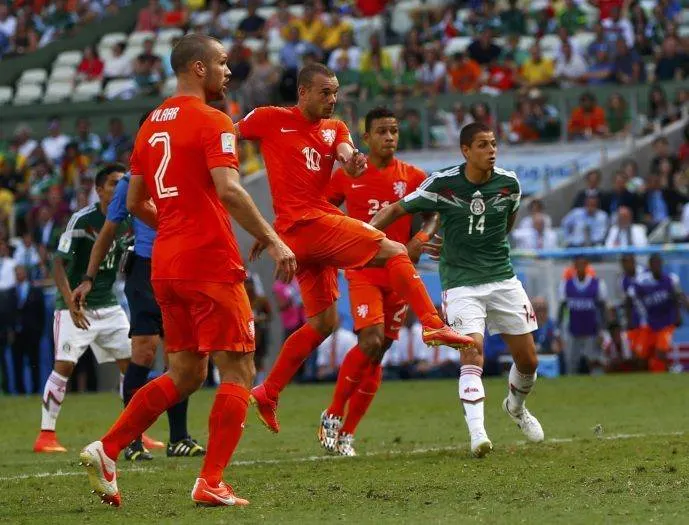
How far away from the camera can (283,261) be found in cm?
785

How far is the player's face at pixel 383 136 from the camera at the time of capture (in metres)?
11.6

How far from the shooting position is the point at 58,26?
36094 mm

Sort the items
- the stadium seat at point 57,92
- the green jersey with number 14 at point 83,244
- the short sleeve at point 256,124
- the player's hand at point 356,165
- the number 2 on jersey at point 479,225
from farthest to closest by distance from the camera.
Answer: the stadium seat at point 57,92 → the green jersey with number 14 at point 83,244 → the number 2 on jersey at point 479,225 → the short sleeve at point 256,124 → the player's hand at point 356,165

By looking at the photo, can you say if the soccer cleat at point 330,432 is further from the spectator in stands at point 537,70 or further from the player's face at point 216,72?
the spectator in stands at point 537,70

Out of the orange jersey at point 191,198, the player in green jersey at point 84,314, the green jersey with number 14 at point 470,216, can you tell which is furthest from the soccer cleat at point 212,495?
the player in green jersey at point 84,314

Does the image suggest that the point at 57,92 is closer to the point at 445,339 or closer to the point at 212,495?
the point at 445,339

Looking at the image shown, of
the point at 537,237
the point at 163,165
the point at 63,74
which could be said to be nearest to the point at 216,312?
the point at 163,165

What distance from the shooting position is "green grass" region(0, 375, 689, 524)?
7832 millimetres

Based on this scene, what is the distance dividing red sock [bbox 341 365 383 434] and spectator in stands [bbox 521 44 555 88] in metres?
15.9

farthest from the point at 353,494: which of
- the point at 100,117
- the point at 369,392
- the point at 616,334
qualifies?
the point at 100,117

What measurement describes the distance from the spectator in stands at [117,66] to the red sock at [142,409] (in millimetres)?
25036

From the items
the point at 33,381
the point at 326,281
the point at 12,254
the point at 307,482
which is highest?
the point at 326,281

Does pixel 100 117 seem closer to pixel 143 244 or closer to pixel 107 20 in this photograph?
pixel 107 20

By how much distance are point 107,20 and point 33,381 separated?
45.9 feet
